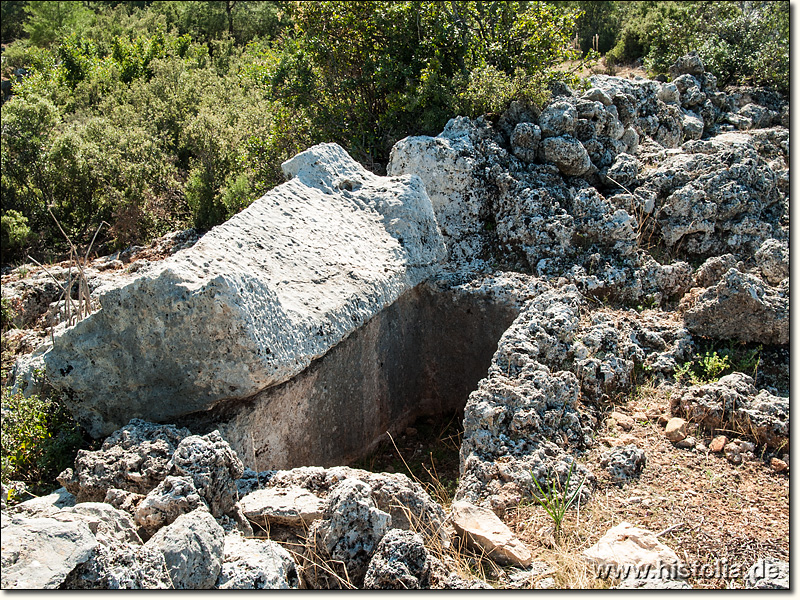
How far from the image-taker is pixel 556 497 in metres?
3.73

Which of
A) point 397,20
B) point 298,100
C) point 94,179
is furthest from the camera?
point 94,179

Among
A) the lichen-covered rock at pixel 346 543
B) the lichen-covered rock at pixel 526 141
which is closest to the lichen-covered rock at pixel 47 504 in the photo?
the lichen-covered rock at pixel 346 543

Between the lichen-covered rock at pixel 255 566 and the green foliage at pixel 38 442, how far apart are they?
146cm

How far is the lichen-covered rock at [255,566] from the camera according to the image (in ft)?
9.46

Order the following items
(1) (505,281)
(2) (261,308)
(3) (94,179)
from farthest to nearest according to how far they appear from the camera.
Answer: (3) (94,179) → (1) (505,281) → (2) (261,308)

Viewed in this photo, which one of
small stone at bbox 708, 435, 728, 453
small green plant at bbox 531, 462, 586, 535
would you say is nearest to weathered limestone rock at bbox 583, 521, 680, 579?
small green plant at bbox 531, 462, 586, 535

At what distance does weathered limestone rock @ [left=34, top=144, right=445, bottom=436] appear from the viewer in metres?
3.75

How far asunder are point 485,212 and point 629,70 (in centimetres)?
672

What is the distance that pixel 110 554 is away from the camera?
2693 mm

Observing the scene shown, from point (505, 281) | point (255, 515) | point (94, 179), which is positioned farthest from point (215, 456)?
point (94, 179)

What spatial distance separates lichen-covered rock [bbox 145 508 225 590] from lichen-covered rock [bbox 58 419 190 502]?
23.2 inches

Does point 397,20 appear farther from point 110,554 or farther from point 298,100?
point 110,554

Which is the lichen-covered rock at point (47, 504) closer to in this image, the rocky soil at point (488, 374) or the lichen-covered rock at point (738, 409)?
the rocky soil at point (488, 374)

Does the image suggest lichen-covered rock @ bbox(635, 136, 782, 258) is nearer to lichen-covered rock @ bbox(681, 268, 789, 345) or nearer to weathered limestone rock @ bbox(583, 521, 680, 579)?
A: lichen-covered rock @ bbox(681, 268, 789, 345)
